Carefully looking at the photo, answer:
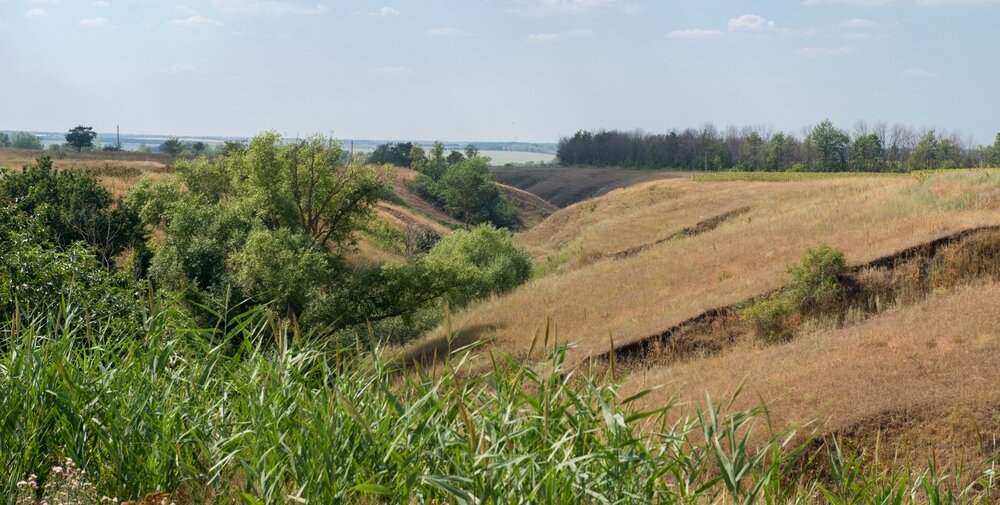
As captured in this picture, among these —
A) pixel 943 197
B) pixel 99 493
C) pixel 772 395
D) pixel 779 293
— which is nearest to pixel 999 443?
pixel 772 395

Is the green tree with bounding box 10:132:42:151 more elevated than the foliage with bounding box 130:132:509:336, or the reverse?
the green tree with bounding box 10:132:42:151

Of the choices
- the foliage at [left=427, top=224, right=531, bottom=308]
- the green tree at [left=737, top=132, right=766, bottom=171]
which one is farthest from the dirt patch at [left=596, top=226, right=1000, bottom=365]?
the green tree at [left=737, top=132, right=766, bottom=171]

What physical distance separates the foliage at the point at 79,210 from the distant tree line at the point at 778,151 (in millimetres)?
75262

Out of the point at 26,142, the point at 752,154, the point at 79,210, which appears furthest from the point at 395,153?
the point at 79,210

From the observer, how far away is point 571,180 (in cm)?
13162

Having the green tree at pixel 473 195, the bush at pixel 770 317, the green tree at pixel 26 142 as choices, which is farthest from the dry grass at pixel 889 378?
the green tree at pixel 26 142

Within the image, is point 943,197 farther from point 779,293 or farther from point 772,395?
point 772,395

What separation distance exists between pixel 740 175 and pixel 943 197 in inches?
1813

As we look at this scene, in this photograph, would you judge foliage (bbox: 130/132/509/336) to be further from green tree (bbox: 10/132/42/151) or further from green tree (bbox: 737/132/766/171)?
green tree (bbox: 10/132/42/151)

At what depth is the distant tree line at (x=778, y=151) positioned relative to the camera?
103m

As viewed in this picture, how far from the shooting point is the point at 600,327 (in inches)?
1076

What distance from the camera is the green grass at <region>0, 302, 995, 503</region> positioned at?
3.60 metres

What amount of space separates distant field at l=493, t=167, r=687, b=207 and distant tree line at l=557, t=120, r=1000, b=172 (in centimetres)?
880

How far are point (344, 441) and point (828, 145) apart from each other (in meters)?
114
